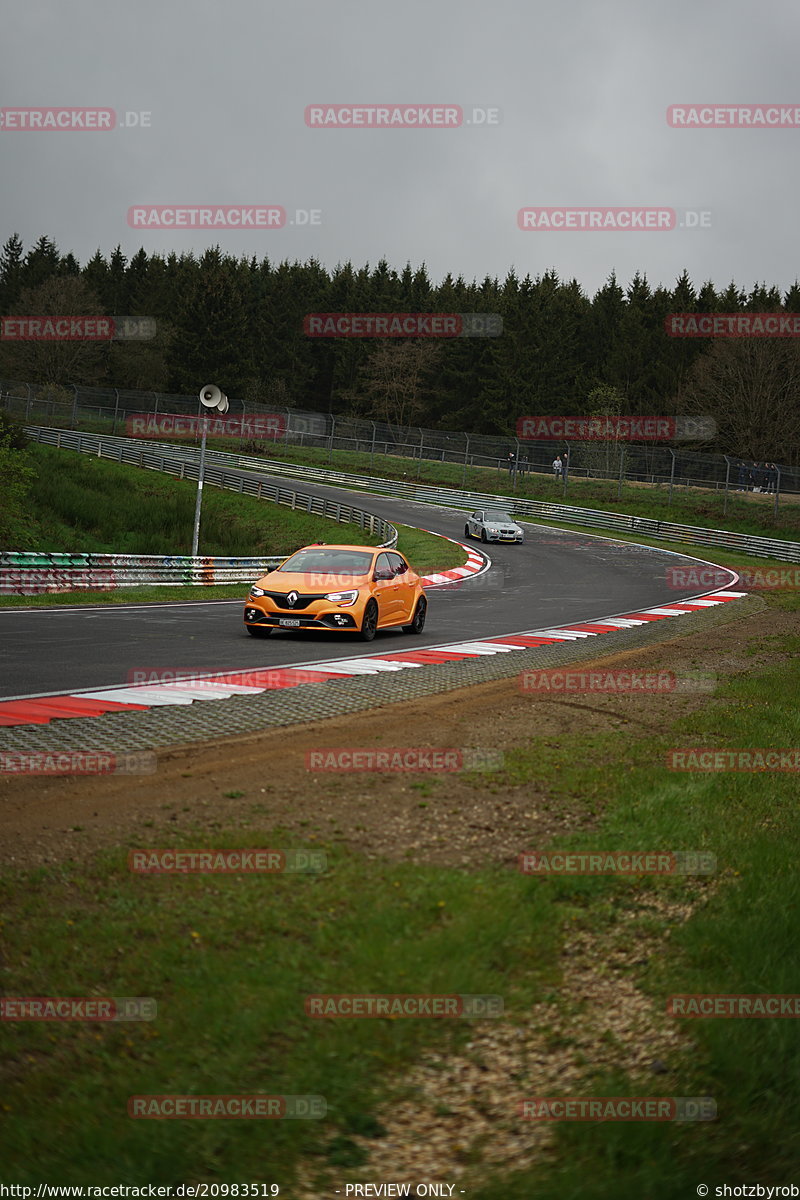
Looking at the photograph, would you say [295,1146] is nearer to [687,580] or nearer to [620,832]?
[620,832]

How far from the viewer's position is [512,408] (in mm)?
98562

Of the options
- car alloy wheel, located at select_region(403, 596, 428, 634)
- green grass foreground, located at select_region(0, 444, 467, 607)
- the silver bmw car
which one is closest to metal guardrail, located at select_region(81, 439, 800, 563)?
the silver bmw car

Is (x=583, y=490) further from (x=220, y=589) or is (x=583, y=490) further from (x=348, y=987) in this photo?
(x=348, y=987)

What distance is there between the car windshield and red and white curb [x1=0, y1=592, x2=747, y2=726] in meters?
2.04

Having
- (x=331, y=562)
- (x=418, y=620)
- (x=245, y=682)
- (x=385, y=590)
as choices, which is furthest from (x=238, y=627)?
(x=245, y=682)

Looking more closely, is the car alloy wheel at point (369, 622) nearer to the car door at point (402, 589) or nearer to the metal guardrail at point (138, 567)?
the car door at point (402, 589)

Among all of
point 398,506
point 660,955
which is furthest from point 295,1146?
point 398,506

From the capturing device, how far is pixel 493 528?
45.3 meters

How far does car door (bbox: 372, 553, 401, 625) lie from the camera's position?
17406 mm

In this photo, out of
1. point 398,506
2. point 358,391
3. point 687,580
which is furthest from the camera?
point 358,391

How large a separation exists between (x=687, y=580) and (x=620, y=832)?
29.3 metres

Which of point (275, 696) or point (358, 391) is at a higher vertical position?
point (358, 391)

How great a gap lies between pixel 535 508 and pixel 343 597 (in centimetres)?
4152

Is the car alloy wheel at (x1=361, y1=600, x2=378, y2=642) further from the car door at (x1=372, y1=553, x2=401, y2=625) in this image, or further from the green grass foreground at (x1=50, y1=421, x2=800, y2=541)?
the green grass foreground at (x1=50, y1=421, x2=800, y2=541)
